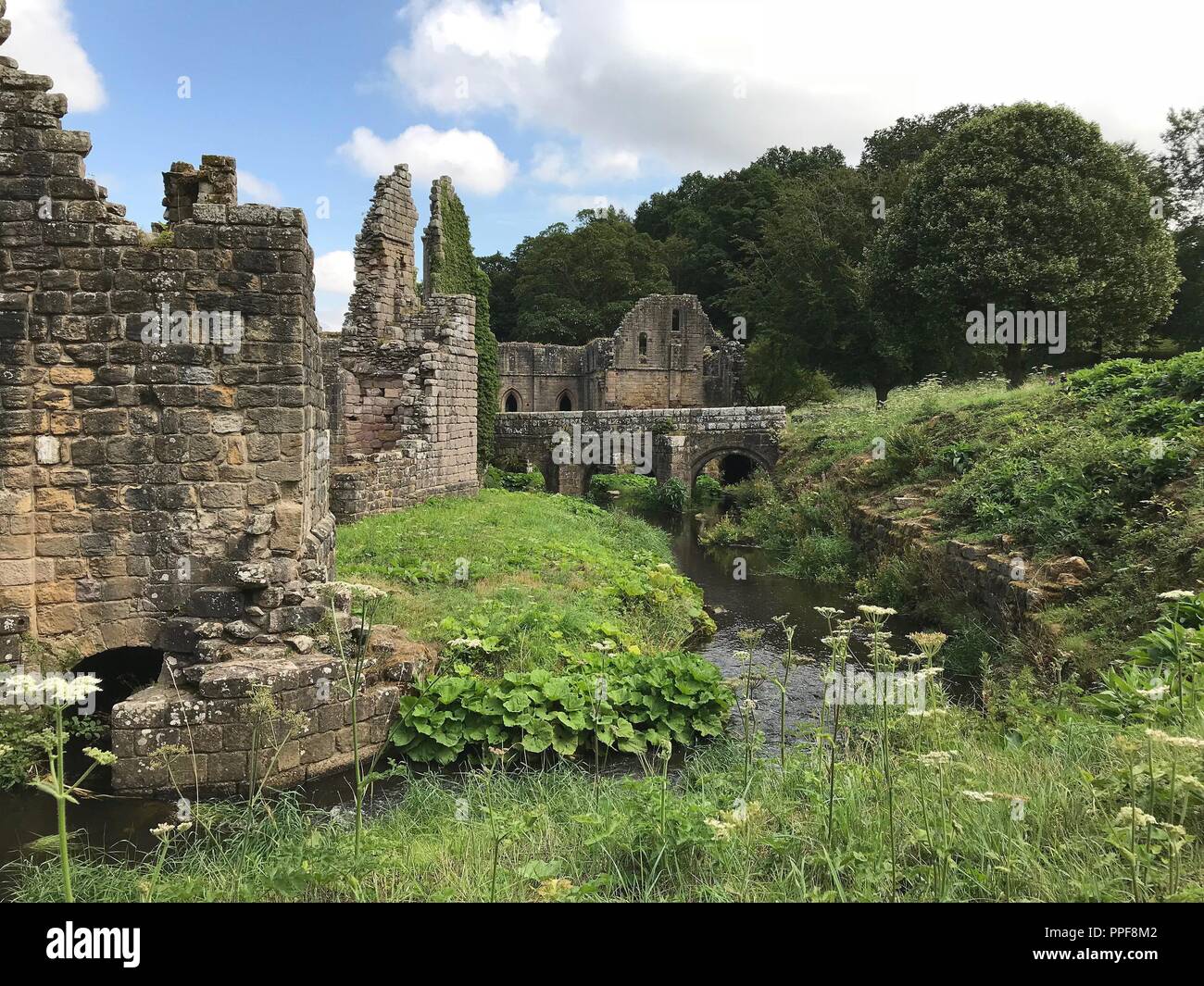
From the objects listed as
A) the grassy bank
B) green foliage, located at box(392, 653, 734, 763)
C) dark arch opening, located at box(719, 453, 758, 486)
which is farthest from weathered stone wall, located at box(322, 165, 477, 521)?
dark arch opening, located at box(719, 453, 758, 486)

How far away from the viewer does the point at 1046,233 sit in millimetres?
22156

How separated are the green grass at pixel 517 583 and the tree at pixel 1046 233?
48.0 feet

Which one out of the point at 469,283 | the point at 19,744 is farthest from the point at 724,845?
the point at 469,283

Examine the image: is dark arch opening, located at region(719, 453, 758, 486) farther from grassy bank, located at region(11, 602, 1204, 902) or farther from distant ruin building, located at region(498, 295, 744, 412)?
grassy bank, located at region(11, 602, 1204, 902)

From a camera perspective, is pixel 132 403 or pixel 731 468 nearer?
pixel 132 403

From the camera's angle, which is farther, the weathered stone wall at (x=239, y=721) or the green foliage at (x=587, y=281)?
the green foliage at (x=587, y=281)

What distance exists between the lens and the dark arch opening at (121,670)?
676 cm

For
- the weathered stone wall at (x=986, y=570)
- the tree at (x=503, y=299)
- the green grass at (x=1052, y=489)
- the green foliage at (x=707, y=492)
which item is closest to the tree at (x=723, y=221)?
the tree at (x=503, y=299)

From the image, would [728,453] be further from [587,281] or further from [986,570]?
[587,281]

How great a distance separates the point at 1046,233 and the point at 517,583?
20.3m

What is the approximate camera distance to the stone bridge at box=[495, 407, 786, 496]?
24.8 metres

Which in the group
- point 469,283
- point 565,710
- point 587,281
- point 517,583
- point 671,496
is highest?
point 587,281

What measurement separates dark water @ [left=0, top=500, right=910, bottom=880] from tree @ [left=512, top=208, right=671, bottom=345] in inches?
1381

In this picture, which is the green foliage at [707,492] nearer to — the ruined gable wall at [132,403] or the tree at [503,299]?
the ruined gable wall at [132,403]
